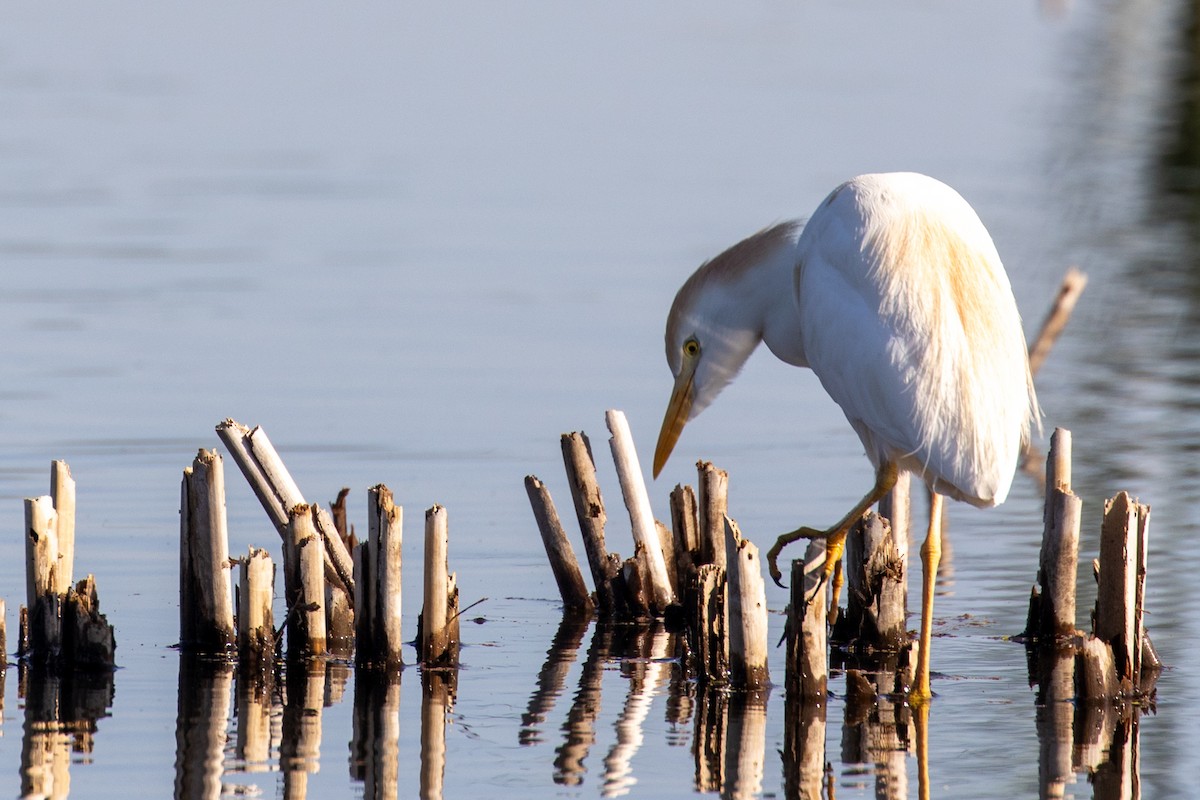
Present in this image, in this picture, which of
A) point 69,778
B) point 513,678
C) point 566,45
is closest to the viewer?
point 69,778

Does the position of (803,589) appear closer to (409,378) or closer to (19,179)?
(409,378)

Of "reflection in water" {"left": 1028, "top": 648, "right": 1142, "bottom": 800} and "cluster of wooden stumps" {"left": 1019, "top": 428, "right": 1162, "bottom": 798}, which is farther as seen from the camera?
"cluster of wooden stumps" {"left": 1019, "top": 428, "right": 1162, "bottom": 798}

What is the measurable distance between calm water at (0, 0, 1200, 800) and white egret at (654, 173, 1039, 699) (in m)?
0.97

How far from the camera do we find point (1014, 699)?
7.73 meters

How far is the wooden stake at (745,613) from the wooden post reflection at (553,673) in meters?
0.78

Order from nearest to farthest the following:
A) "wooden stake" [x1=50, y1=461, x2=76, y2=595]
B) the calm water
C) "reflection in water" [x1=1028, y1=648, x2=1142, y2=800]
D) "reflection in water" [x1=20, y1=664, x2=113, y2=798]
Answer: "reflection in water" [x1=20, y1=664, x2=113, y2=798] < "reflection in water" [x1=1028, y1=648, x2=1142, y2=800] < the calm water < "wooden stake" [x1=50, y1=461, x2=76, y2=595]

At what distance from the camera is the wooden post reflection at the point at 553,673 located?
7449mm

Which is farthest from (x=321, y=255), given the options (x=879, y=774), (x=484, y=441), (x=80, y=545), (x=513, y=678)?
(x=879, y=774)

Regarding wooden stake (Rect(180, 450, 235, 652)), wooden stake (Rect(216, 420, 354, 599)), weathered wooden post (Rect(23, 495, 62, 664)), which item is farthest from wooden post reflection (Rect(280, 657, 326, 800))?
weathered wooden post (Rect(23, 495, 62, 664))

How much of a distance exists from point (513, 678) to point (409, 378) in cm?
671

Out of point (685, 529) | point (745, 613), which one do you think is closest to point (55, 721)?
point (745, 613)

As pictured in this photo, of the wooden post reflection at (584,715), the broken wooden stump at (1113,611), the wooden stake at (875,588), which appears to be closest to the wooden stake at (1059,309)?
the broken wooden stump at (1113,611)

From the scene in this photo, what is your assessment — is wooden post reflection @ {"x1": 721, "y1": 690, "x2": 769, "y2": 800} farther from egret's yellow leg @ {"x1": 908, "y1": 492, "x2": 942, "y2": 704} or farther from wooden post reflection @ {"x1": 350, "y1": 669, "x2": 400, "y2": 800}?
wooden post reflection @ {"x1": 350, "y1": 669, "x2": 400, "y2": 800}

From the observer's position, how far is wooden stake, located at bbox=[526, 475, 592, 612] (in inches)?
346
